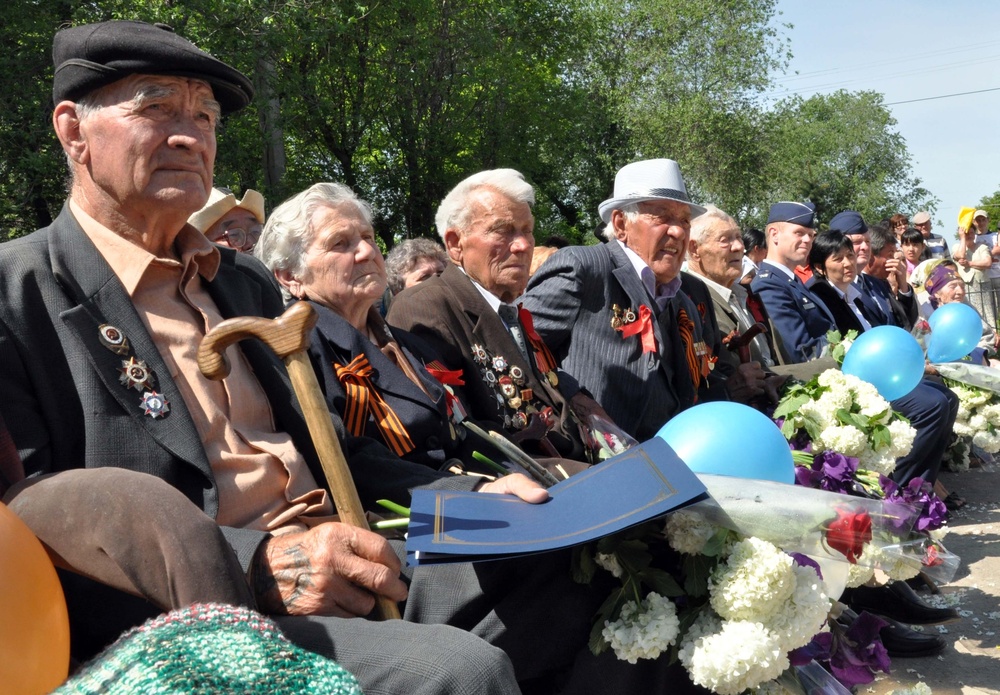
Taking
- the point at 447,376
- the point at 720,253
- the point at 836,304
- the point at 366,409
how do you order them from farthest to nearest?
1. the point at 836,304
2. the point at 720,253
3. the point at 447,376
4. the point at 366,409

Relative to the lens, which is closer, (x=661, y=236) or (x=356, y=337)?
(x=356, y=337)

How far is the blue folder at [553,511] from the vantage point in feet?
6.46

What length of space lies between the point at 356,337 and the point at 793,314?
4104mm

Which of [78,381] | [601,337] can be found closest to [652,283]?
[601,337]

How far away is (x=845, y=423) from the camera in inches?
171

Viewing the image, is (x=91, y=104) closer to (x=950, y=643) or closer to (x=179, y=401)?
(x=179, y=401)

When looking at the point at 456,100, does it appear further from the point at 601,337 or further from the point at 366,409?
the point at 366,409

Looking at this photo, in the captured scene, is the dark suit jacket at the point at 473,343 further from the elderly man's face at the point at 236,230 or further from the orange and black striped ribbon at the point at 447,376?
the elderly man's face at the point at 236,230

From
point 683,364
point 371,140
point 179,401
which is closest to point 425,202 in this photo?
point 371,140

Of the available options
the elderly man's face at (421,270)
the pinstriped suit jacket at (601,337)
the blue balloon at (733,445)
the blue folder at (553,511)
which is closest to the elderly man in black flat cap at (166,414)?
the blue folder at (553,511)

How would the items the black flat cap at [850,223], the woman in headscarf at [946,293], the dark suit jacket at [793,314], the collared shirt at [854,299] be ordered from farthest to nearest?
the woman in headscarf at [946,293]
the black flat cap at [850,223]
the collared shirt at [854,299]
the dark suit jacket at [793,314]

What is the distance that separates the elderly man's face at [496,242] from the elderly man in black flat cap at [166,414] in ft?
5.02

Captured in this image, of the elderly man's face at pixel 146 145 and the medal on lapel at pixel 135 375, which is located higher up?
the elderly man's face at pixel 146 145

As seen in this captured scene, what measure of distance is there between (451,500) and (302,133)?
1505cm
